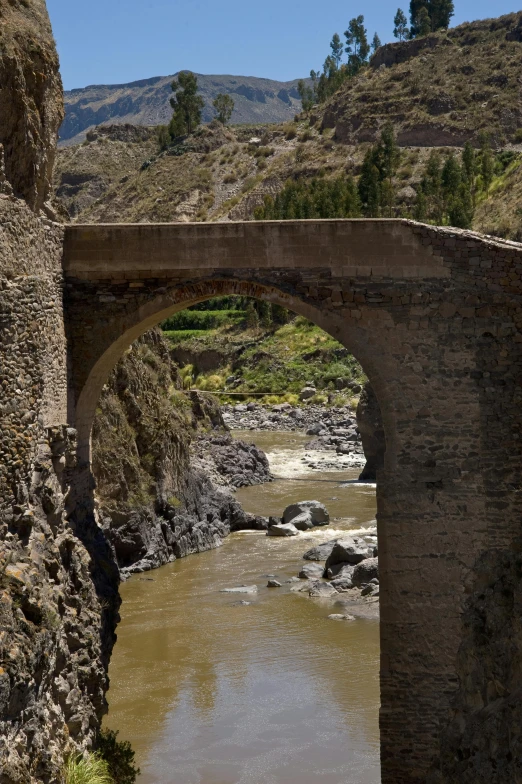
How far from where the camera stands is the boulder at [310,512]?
20.8 meters

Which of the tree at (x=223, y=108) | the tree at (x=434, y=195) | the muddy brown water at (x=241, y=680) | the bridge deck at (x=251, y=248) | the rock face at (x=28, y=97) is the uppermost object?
the tree at (x=223, y=108)

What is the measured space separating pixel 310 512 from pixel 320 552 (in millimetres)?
2566

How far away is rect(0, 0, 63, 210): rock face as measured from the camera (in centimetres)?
969

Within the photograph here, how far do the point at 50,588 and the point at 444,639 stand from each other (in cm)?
394

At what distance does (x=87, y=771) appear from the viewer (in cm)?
909

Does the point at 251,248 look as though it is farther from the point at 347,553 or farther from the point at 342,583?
the point at 347,553

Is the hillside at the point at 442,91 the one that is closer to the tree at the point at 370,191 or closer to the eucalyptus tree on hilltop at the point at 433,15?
the eucalyptus tree on hilltop at the point at 433,15

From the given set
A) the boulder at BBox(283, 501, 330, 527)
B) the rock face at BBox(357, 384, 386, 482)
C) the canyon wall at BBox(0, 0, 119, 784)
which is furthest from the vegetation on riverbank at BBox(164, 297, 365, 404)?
the canyon wall at BBox(0, 0, 119, 784)

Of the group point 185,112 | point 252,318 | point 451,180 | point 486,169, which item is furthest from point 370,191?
point 185,112

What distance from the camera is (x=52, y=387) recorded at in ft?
35.1

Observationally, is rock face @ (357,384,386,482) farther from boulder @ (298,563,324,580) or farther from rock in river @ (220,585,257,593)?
rock in river @ (220,585,257,593)

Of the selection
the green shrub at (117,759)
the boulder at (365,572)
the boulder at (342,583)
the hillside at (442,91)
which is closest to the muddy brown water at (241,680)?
the green shrub at (117,759)

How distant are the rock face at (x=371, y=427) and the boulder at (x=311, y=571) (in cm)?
586

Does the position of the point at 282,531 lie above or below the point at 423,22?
below
